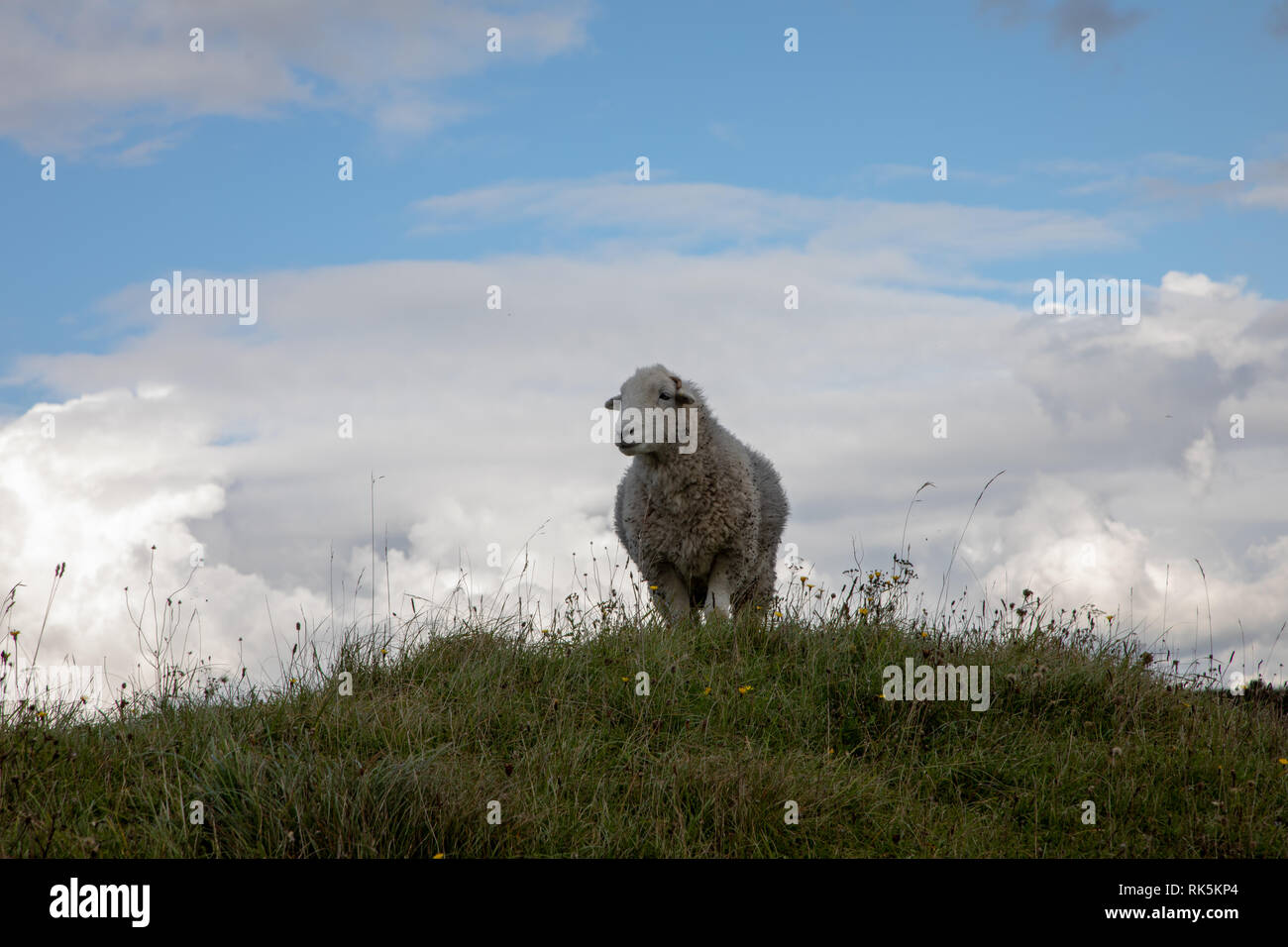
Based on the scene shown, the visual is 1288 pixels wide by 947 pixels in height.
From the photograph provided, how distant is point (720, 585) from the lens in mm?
9836

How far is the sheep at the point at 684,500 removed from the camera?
974 centimetres

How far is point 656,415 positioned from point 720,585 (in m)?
1.73

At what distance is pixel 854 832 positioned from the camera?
578 cm

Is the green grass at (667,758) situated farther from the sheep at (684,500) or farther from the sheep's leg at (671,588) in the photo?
the sheep's leg at (671,588)

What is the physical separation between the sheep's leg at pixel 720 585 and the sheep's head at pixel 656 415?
1140 mm

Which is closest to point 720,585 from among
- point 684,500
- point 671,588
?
point 671,588

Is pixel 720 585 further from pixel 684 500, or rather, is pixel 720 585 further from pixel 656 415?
pixel 656 415

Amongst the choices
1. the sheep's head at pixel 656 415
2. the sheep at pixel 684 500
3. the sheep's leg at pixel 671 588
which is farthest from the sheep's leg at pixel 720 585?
the sheep's head at pixel 656 415

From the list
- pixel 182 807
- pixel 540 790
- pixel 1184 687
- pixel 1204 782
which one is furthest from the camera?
pixel 1184 687

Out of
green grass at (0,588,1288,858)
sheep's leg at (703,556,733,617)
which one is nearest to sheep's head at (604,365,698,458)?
sheep's leg at (703,556,733,617)

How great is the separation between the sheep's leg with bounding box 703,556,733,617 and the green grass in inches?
52.7

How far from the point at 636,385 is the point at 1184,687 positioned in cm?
537
